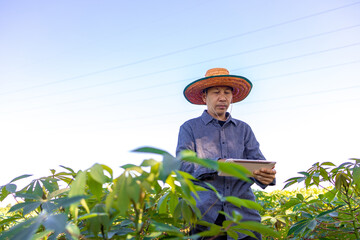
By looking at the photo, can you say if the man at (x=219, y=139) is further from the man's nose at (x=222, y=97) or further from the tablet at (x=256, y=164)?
the tablet at (x=256, y=164)

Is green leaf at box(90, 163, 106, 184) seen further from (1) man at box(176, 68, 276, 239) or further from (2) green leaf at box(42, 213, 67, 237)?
(1) man at box(176, 68, 276, 239)

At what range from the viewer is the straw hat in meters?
2.38

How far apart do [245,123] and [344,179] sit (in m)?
1.02

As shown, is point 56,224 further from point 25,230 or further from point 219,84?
point 219,84

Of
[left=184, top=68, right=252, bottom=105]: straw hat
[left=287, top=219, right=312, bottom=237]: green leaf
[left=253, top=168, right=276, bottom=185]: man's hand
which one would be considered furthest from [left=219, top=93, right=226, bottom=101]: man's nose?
[left=287, top=219, right=312, bottom=237]: green leaf

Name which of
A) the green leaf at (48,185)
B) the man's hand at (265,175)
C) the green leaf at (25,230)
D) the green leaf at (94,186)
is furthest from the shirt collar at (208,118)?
the green leaf at (25,230)

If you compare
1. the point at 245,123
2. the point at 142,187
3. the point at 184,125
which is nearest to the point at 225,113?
the point at 245,123

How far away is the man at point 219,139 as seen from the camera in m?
1.93

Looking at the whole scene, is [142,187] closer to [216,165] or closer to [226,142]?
[216,165]

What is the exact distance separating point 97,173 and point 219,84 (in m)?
1.86

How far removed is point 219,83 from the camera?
239 cm

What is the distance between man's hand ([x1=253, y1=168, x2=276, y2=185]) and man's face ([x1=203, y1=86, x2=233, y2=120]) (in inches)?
24.9

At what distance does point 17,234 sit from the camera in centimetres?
60

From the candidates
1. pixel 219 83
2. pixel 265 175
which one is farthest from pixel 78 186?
pixel 219 83
